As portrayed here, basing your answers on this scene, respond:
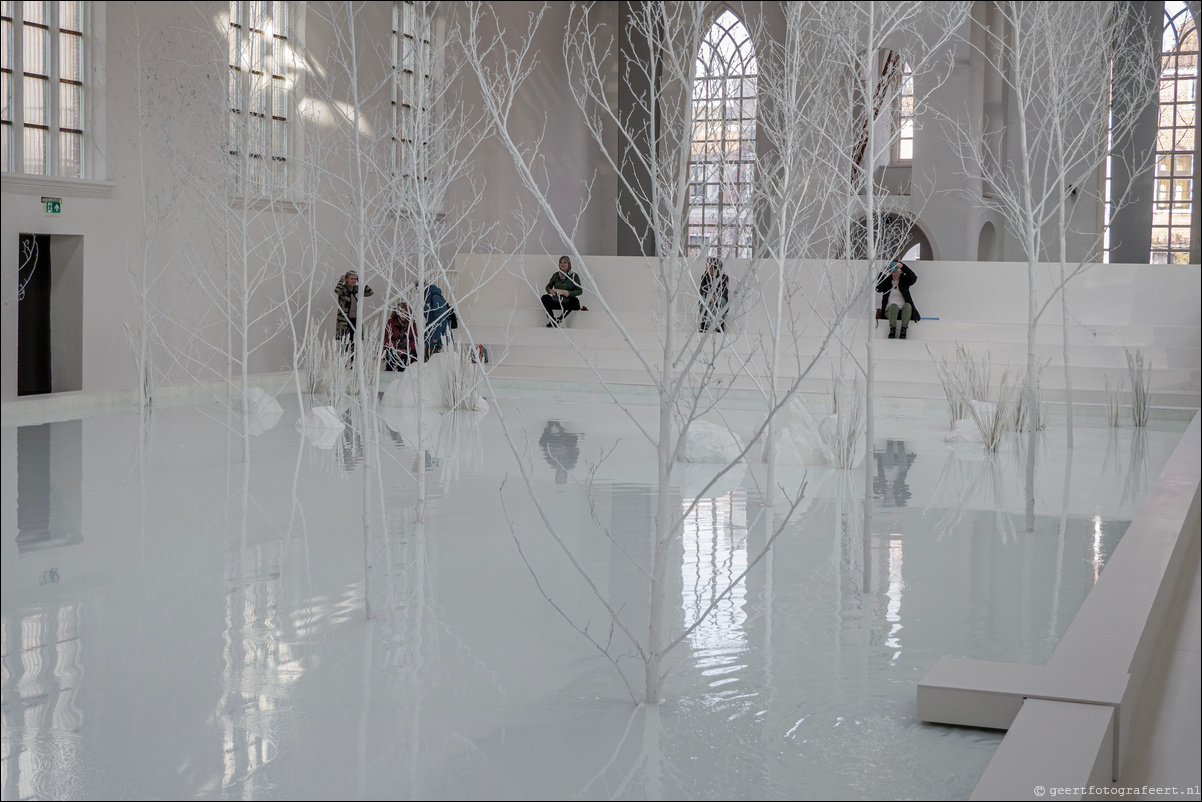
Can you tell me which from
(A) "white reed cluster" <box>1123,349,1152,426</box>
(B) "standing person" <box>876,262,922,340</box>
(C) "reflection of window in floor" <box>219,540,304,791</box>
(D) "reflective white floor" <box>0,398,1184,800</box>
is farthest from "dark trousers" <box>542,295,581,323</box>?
(C) "reflection of window in floor" <box>219,540,304,791</box>

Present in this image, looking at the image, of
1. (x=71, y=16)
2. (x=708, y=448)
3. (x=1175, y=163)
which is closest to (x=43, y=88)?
(x=71, y=16)

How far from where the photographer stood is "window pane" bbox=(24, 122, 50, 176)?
30.2 feet

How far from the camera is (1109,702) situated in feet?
9.10

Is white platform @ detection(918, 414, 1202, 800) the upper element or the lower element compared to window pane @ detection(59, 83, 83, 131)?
lower

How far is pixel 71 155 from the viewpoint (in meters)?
9.66

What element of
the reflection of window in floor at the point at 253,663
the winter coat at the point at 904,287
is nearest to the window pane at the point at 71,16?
the reflection of window in floor at the point at 253,663

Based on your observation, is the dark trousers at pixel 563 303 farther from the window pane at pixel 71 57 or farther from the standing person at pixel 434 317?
the window pane at pixel 71 57

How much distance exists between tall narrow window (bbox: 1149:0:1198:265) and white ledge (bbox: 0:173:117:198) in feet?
46.9

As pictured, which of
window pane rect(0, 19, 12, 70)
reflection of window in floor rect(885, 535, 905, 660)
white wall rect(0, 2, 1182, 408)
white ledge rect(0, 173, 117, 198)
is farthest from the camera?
white wall rect(0, 2, 1182, 408)

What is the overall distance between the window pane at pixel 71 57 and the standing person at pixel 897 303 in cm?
792

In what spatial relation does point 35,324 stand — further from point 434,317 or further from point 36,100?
point 434,317

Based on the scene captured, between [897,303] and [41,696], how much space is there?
1097 cm

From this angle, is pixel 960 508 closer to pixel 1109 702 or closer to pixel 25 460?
pixel 1109 702

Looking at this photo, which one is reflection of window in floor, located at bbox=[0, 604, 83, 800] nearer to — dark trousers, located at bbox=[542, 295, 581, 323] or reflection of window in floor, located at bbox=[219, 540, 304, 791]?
reflection of window in floor, located at bbox=[219, 540, 304, 791]
